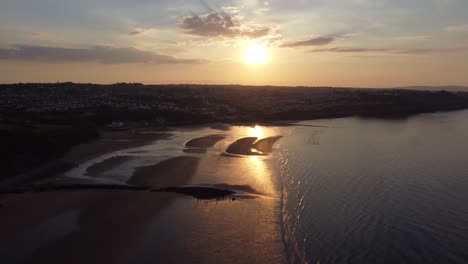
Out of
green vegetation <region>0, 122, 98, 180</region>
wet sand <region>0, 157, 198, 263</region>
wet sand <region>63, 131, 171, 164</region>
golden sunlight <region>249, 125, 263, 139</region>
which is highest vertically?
green vegetation <region>0, 122, 98, 180</region>

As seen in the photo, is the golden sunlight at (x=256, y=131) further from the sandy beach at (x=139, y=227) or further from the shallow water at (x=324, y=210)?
the sandy beach at (x=139, y=227)

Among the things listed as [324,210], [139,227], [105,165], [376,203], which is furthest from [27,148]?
[376,203]

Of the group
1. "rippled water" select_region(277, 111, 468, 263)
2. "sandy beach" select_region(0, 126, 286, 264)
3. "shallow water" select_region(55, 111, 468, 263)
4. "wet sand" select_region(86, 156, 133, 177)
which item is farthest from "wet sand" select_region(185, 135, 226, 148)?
"sandy beach" select_region(0, 126, 286, 264)

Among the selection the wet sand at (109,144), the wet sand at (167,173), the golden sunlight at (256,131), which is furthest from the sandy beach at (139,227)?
the golden sunlight at (256,131)

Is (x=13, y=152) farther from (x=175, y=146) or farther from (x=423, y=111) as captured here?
(x=423, y=111)

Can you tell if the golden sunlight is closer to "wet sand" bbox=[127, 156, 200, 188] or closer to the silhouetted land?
the silhouetted land
